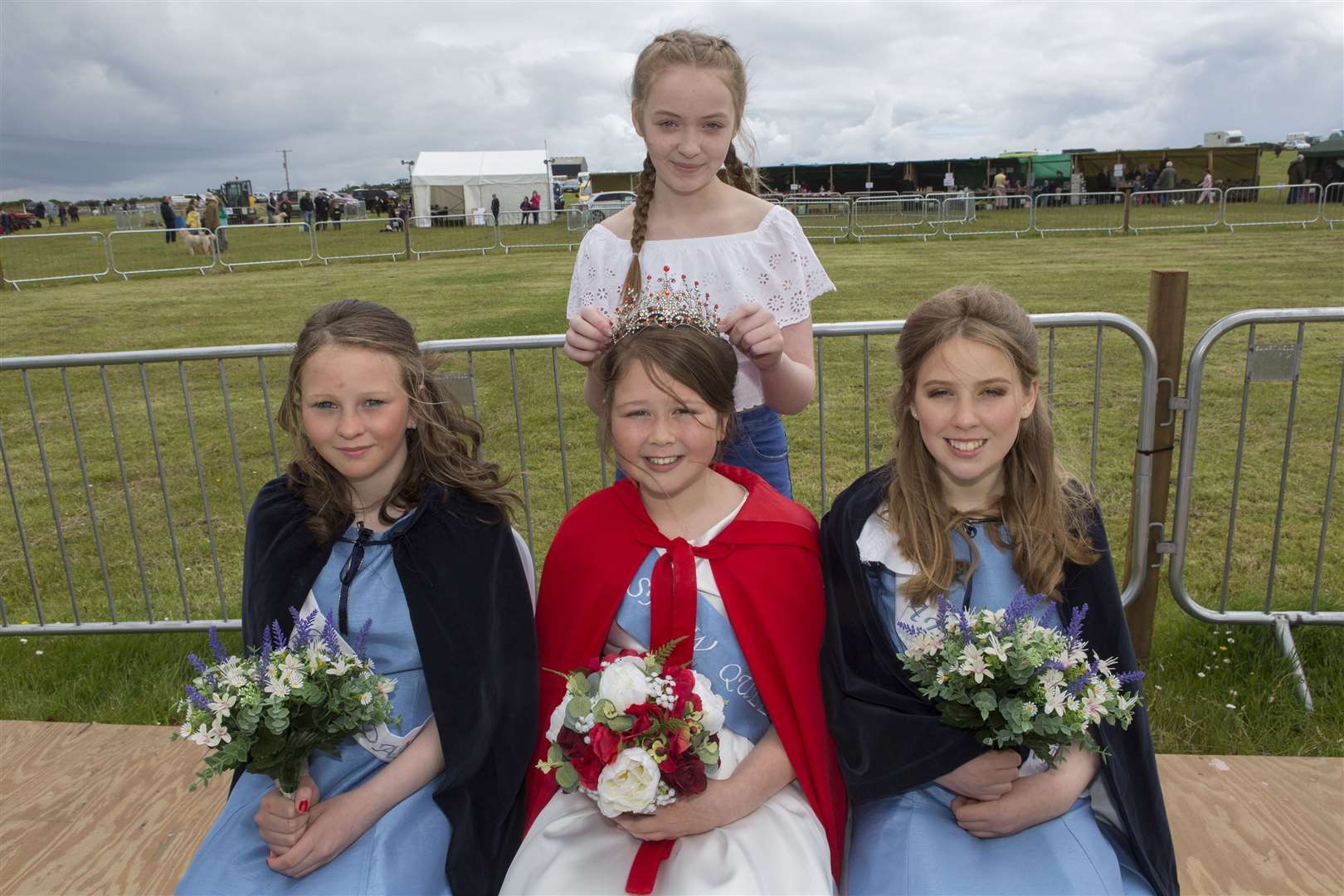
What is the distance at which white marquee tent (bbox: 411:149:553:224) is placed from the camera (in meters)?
34.5

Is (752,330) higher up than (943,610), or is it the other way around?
(752,330)

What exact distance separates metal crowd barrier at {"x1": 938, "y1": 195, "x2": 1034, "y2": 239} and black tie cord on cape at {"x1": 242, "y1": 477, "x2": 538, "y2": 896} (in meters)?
22.9

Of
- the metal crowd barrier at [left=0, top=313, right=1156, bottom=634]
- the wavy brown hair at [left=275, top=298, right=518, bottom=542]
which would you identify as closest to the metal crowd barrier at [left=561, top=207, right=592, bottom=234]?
the metal crowd barrier at [left=0, top=313, right=1156, bottom=634]

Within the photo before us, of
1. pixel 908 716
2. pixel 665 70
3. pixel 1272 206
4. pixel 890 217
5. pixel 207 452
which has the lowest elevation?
pixel 207 452

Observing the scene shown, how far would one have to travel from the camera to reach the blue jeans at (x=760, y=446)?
2811 millimetres

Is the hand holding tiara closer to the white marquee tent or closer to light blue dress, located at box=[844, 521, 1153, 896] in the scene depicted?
light blue dress, located at box=[844, 521, 1153, 896]

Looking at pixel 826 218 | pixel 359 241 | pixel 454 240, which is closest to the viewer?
pixel 826 218

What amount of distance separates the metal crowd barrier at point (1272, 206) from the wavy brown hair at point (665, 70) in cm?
2374

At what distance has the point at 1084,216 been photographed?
25.0 meters

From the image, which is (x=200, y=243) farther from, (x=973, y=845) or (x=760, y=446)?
(x=973, y=845)

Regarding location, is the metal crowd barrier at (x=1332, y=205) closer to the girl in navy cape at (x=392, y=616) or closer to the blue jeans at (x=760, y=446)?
the blue jeans at (x=760, y=446)

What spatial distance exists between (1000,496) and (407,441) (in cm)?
154

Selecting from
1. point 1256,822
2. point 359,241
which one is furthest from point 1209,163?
point 1256,822

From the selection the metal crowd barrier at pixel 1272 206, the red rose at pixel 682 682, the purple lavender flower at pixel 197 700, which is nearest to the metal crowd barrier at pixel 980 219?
the metal crowd barrier at pixel 1272 206
